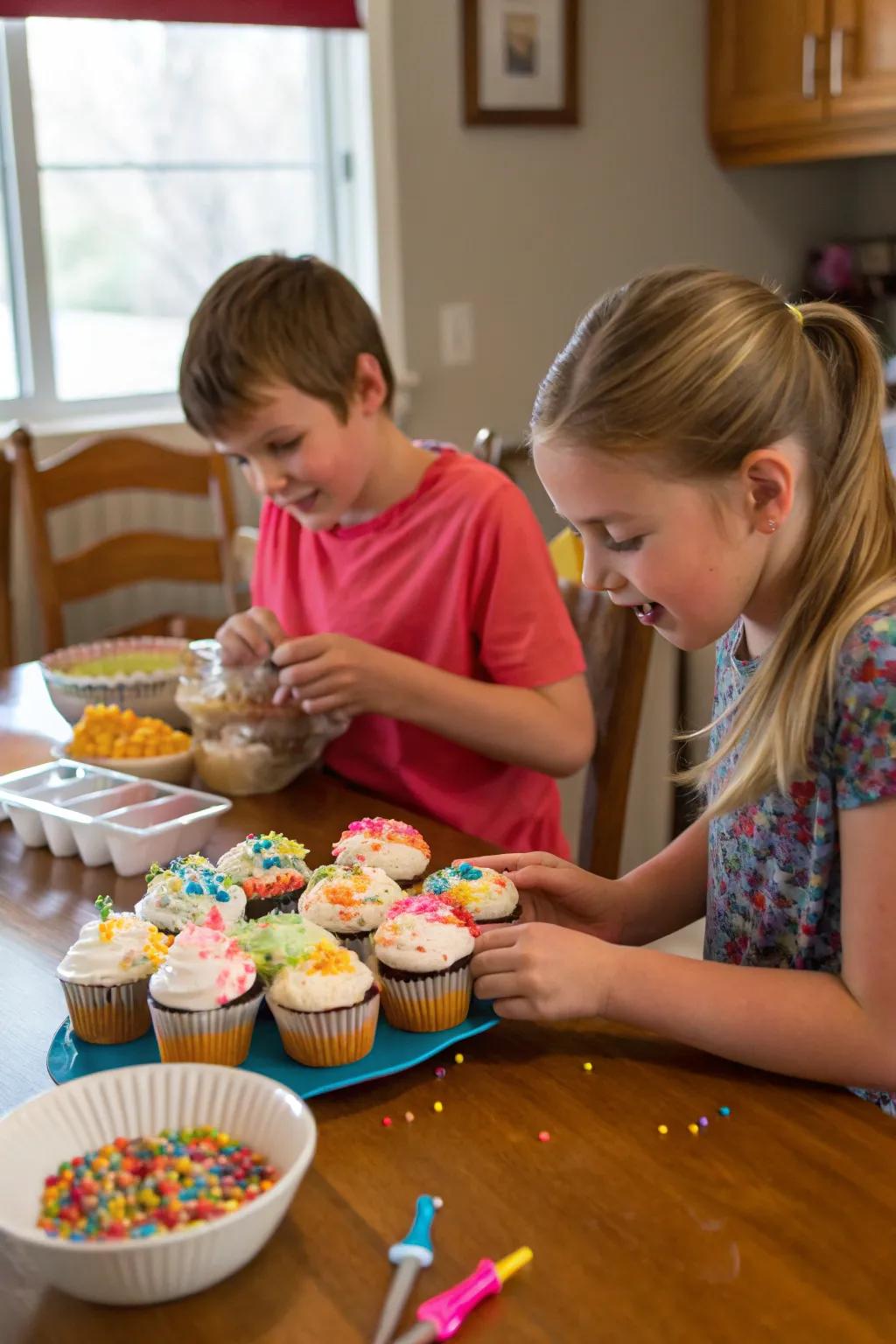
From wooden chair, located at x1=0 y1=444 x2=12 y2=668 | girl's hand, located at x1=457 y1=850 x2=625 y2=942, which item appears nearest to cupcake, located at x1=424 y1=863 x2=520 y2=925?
girl's hand, located at x1=457 y1=850 x2=625 y2=942

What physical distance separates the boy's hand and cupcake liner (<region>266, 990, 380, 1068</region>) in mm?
612

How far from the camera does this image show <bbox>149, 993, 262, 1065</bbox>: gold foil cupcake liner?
0.89 meters

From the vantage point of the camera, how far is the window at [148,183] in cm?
311

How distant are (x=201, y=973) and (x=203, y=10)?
9.21ft

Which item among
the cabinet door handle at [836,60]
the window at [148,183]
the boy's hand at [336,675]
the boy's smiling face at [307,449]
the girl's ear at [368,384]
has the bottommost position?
the boy's hand at [336,675]

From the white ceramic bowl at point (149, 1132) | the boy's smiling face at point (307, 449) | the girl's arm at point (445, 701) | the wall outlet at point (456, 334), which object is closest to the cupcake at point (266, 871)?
the white ceramic bowl at point (149, 1132)

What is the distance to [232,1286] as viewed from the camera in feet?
2.37

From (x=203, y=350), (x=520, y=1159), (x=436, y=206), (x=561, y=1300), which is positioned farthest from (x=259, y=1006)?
(x=436, y=206)

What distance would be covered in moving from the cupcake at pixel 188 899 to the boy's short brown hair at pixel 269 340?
0.72 m

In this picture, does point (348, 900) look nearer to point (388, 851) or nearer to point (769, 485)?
point (388, 851)

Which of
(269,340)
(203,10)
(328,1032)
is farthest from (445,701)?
(203,10)

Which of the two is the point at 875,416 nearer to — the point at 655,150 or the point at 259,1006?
the point at 259,1006

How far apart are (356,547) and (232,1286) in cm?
117

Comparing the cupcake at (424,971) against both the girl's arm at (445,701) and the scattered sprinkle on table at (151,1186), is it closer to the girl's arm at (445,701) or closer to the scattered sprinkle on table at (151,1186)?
the scattered sprinkle on table at (151,1186)
